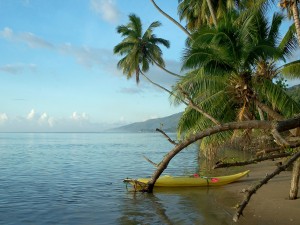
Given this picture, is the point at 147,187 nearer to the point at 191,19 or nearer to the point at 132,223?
the point at 132,223

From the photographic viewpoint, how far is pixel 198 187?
62.0ft

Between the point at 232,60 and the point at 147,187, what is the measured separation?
675 cm

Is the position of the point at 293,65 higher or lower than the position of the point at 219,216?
higher

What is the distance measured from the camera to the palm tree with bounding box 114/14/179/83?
119ft

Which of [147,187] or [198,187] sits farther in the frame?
[198,187]

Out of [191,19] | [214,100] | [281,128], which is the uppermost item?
[191,19]

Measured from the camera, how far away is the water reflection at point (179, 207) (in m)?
12.9

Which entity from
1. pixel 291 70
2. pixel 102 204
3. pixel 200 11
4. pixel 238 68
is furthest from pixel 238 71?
pixel 200 11

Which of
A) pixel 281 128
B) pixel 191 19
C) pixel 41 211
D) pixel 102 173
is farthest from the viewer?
pixel 191 19

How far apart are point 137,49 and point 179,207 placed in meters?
23.8

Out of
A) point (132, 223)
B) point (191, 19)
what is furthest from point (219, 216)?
point (191, 19)

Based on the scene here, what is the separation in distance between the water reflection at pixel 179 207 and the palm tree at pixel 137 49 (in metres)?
20.1

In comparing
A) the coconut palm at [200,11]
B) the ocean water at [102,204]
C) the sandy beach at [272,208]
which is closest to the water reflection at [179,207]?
the ocean water at [102,204]

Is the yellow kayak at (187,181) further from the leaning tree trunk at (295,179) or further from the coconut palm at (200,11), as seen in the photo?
the coconut palm at (200,11)
